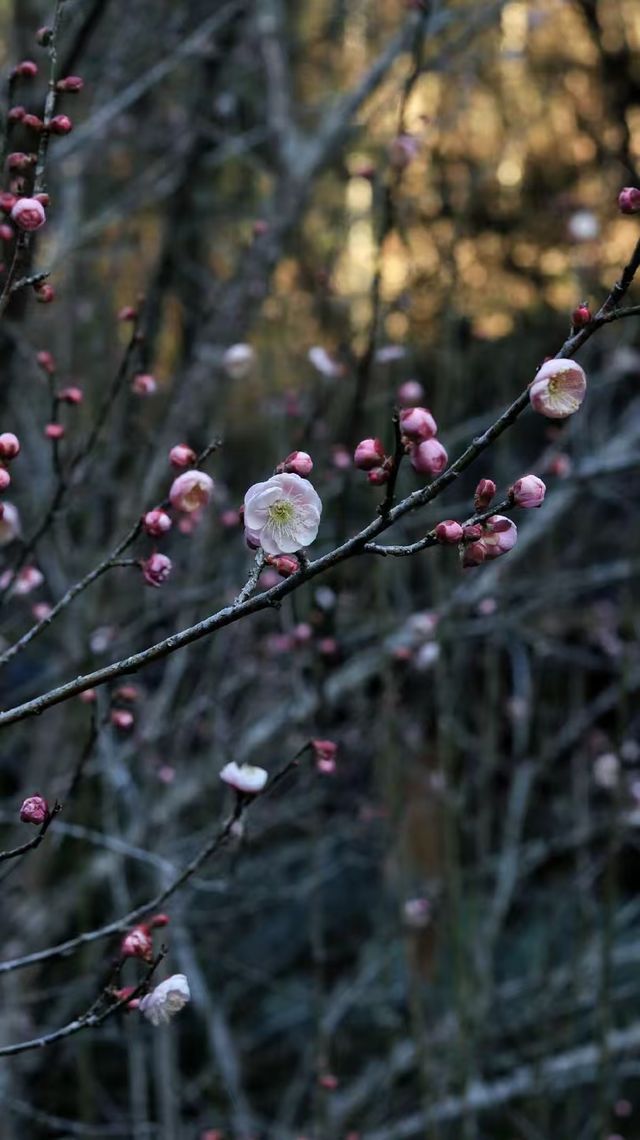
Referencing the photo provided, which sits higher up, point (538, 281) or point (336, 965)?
point (538, 281)

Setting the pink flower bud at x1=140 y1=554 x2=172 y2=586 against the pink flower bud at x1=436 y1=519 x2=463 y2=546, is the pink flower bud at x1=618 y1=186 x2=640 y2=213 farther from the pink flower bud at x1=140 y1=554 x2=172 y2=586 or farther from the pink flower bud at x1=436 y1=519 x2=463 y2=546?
the pink flower bud at x1=140 y1=554 x2=172 y2=586

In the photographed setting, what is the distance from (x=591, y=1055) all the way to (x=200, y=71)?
174 inches

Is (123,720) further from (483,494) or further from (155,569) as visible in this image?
(483,494)

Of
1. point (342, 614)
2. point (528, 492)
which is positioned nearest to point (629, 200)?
point (528, 492)

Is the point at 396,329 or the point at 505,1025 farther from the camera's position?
the point at 396,329

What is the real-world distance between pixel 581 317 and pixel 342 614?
9.94 ft

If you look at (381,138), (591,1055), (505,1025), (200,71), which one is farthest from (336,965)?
(200,71)

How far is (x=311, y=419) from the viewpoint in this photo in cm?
237

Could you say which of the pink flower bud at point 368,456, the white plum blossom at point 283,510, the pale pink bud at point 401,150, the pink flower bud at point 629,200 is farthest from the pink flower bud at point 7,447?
the pale pink bud at point 401,150

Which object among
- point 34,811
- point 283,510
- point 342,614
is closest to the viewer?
point 283,510

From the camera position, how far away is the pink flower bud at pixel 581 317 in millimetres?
960

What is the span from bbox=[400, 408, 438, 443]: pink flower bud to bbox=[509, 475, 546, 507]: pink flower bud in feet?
0.33

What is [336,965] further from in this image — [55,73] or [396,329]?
[55,73]

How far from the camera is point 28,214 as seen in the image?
3.84 ft
